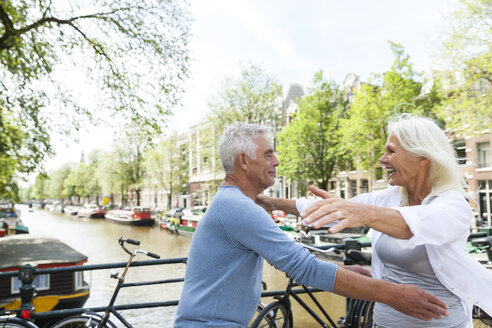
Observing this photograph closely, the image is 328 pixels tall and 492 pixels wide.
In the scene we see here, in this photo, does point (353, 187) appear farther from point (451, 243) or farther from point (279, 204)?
point (451, 243)

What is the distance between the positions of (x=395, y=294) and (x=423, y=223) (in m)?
0.26

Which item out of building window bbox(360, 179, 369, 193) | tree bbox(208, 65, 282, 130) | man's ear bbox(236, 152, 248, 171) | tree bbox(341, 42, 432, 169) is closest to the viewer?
man's ear bbox(236, 152, 248, 171)

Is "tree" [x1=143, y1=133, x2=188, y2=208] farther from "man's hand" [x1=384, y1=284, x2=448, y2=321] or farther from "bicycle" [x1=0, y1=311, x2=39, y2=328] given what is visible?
"man's hand" [x1=384, y1=284, x2=448, y2=321]

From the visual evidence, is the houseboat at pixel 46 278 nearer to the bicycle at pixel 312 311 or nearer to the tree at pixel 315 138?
the bicycle at pixel 312 311

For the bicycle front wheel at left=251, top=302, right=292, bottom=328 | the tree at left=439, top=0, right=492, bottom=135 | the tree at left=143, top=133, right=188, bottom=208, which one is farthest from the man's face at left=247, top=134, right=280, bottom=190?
the tree at left=143, top=133, right=188, bottom=208

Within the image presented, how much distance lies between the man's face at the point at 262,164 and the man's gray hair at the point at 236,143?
2 centimetres

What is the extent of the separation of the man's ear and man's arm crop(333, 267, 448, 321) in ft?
1.91

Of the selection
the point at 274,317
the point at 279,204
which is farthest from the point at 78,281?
the point at 279,204

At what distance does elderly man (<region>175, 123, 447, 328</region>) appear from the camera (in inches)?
54.0

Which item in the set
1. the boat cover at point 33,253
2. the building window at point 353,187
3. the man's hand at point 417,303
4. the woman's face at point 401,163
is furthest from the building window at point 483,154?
the man's hand at point 417,303

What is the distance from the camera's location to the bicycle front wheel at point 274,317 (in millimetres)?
3107

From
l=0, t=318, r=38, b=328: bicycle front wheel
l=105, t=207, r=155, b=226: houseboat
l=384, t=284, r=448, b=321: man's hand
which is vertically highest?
l=384, t=284, r=448, b=321: man's hand

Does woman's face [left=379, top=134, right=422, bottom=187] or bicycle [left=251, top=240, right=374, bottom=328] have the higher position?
woman's face [left=379, top=134, right=422, bottom=187]

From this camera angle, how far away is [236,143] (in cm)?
173
